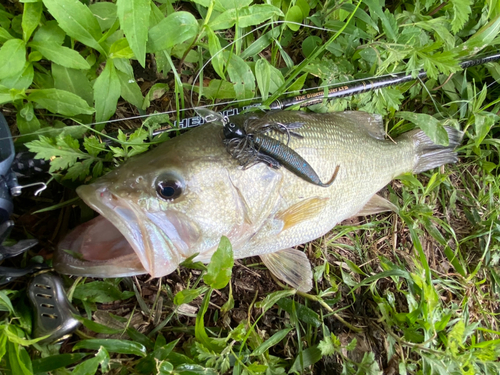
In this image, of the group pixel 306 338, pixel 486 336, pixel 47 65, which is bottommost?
pixel 486 336

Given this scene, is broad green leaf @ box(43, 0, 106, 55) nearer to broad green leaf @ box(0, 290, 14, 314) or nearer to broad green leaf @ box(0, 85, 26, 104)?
broad green leaf @ box(0, 85, 26, 104)

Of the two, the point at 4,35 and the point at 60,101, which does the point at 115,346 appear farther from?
the point at 4,35

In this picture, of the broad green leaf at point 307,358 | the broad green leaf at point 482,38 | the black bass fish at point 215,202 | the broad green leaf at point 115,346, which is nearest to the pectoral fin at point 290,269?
the black bass fish at point 215,202

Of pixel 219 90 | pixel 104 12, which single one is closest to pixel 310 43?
pixel 219 90

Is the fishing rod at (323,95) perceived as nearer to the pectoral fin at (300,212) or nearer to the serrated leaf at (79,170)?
the serrated leaf at (79,170)

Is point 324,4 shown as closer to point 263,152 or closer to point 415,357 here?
point 263,152

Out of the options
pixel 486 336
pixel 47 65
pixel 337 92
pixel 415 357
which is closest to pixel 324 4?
pixel 337 92
